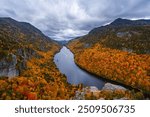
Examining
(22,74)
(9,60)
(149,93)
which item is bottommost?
(149,93)

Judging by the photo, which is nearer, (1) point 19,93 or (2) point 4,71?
(1) point 19,93

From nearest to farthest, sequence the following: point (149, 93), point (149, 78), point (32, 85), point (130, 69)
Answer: point (32, 85)
point (149, 93)
point (149, 78)
point (130, 69)

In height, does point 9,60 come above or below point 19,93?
above

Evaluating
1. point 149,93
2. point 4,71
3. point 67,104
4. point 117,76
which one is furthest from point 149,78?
point 67,104

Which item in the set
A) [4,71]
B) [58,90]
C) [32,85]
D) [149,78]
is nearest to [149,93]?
[149,78]

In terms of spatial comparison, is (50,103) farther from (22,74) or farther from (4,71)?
(22,74)

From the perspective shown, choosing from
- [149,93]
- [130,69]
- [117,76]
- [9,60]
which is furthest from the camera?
[130,69]
